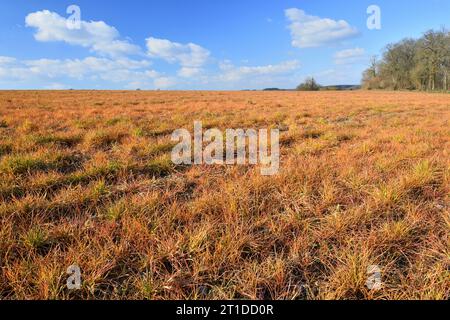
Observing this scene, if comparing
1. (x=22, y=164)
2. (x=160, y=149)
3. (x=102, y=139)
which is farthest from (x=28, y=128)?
(x=160, y=149)

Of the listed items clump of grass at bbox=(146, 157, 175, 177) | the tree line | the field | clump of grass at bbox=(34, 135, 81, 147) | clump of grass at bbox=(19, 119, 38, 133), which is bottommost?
the field

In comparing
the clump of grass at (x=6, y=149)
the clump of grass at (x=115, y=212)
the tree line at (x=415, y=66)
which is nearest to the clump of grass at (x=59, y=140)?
the clump of grass at (x=6, y=149)

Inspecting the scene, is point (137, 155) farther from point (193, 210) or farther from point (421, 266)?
point (421, 266)

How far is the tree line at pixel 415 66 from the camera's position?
47.4 meters

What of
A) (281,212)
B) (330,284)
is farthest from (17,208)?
(330,284)

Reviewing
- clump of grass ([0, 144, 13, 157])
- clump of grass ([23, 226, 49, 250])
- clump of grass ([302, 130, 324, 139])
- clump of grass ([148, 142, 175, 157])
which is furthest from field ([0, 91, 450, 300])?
clump of grass ([302, 130, 324, 139])

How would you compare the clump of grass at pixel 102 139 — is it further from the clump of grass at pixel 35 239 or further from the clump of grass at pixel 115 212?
the clump of grass at pixel 35 239

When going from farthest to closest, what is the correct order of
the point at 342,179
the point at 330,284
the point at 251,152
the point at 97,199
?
1. the point at 251,152
2. the point at 342,179
3. the point at 97,199
4. the point at 330,284

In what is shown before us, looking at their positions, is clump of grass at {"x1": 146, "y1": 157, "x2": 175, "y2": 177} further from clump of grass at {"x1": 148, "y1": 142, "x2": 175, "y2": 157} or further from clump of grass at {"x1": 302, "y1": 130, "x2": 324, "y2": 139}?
clump of grass at {"x1": 302, "y1": 130, "x2": 324, "y2": 139}

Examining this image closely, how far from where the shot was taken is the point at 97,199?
3.30 meters

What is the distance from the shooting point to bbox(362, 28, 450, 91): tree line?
47.4 m
